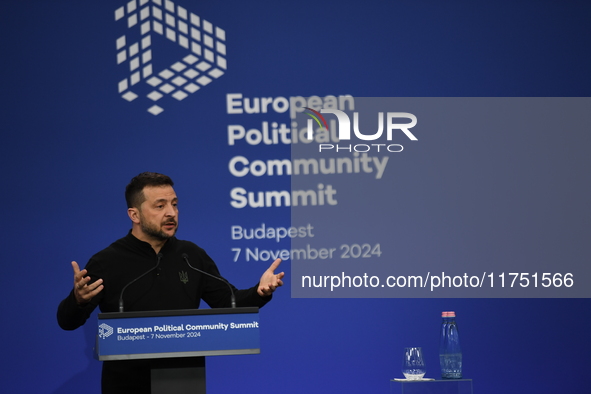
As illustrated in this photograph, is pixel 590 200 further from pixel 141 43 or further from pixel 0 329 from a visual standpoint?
pixel 0 329

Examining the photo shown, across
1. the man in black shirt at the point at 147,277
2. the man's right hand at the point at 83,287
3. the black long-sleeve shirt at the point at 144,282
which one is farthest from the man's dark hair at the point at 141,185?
the man's right hand at the point at 83,287

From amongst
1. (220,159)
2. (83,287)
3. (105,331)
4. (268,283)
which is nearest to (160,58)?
(220,159)

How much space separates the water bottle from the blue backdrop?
4.43ft

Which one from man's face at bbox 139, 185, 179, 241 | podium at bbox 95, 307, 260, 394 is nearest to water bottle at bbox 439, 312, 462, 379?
podium at bbox 95, 307, 260, 394

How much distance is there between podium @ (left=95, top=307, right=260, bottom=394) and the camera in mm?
2533

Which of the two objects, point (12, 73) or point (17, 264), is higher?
point (12, 73)

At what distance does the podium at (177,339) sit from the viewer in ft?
8.31

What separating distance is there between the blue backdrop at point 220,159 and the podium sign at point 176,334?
2.08m

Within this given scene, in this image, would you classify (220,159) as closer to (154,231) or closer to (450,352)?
(154,231)

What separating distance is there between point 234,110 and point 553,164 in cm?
220

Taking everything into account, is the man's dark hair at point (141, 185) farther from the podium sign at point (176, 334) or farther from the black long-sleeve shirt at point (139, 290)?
→ the podium sign at point (176, 334)

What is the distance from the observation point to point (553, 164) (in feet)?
16.0

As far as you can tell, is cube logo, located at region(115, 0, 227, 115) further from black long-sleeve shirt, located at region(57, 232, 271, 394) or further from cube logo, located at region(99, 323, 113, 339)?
cube logo, located at region(99, 323, 113, 339)

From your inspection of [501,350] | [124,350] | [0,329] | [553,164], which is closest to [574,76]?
[553,164]
